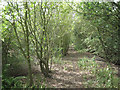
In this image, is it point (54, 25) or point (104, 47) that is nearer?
point (54, 25)

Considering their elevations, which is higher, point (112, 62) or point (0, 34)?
point (0, 34)

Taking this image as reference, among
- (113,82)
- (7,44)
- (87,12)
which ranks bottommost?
(113,82)

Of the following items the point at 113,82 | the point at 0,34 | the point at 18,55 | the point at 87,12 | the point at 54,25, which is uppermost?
the point at 87,12

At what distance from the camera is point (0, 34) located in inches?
103

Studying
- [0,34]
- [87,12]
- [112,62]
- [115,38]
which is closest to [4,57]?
[0,34]

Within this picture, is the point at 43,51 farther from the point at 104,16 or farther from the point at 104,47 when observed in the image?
the point at 104,47

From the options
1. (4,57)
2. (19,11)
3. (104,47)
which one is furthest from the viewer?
(104,47)

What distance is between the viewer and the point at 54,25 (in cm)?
358

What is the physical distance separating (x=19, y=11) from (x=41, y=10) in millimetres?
861

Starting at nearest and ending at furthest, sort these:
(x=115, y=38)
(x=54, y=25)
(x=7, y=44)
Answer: (x=7, y=44) → (x=54, y=25) → (x=115, y=38)

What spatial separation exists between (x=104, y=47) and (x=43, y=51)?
2.37 metres

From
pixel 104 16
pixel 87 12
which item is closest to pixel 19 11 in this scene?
pixel 87 12

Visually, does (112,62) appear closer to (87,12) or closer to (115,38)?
(115,38)

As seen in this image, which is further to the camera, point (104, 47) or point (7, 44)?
point (104, 47)
